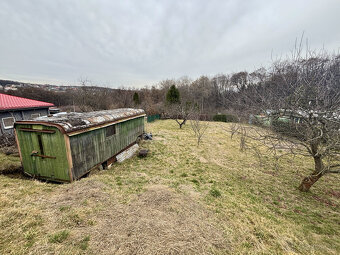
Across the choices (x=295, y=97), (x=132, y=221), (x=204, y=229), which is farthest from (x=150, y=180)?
(x=295, y=97)

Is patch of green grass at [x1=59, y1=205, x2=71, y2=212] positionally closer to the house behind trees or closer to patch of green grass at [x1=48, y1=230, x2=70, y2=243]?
patch of green grass at [x1=48, y1=230, x2=70, y2=243]

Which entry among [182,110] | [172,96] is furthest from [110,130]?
[172,96]

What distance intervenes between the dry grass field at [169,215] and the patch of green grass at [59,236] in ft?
0.06

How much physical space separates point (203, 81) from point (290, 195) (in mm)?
33377

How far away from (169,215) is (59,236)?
7.21 feet

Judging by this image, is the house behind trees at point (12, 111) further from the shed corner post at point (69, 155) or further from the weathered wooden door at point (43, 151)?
the shed corner post at point (69, 155)

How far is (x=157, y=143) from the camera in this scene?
11094 millimetres

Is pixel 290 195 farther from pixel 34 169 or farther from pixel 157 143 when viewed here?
pixel 34 169

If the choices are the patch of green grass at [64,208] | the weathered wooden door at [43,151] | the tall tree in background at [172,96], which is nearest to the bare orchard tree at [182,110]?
the tall tree in background at [172,96]

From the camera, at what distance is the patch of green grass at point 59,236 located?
2.44m

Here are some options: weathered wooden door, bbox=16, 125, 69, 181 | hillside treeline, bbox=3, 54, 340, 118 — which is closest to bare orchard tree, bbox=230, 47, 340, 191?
hillside treeline, bbox=3, 54, 340, 118

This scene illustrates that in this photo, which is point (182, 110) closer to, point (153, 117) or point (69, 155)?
point (153, 117)

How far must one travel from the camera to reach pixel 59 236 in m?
2.52

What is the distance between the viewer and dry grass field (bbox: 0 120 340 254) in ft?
8.34
